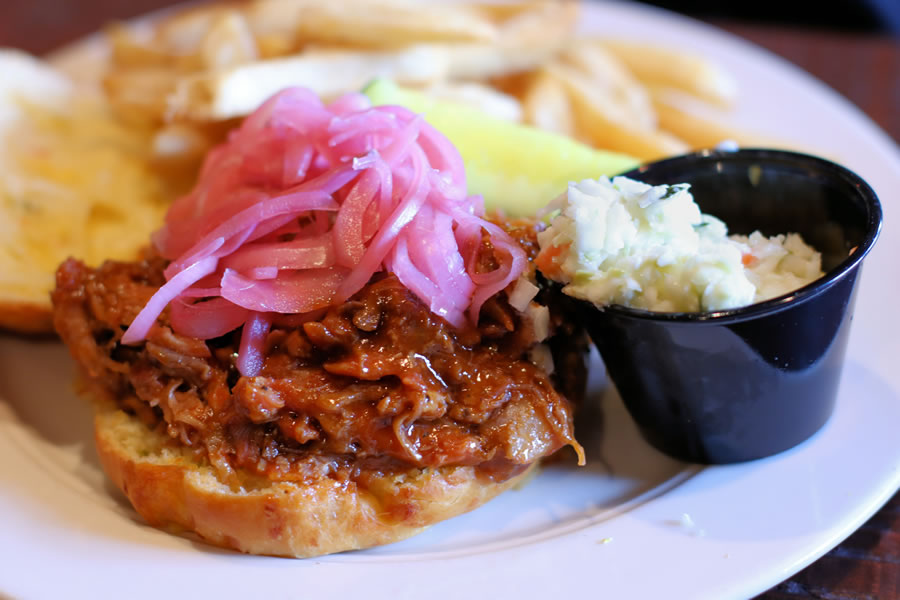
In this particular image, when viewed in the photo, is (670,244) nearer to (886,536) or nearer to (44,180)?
(886,536)

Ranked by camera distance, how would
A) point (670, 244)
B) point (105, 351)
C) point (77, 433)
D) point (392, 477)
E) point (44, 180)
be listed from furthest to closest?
point (44, 180)
point (77, 433)
point (105, 351)
point (392, 477)
point (670, 244)

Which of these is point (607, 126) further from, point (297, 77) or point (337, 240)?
point (337, 240)

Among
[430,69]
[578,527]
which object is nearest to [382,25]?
[430,69]

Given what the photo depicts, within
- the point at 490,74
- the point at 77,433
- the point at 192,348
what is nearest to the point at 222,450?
the point at 192,348

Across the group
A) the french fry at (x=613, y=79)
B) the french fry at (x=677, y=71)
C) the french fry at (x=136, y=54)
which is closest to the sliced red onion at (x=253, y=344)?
the french fry at (x=613, y=79)

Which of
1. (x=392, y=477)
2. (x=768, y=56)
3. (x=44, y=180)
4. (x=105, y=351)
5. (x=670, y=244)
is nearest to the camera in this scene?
(x=670, y=244)

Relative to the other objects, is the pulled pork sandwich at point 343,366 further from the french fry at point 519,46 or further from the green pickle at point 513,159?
the french fry at point 519,46
